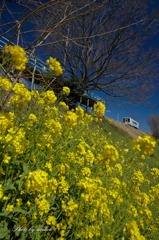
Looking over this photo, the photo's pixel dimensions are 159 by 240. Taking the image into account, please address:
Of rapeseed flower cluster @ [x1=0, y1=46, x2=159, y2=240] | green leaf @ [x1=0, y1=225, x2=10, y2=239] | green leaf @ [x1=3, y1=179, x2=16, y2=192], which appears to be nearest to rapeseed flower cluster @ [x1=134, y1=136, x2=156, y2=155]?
rapeseed flower cluster @ [x1=0, y1=46, x2=159, y2=240]

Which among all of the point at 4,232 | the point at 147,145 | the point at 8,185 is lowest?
the point at 4,232

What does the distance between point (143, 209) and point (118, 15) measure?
26.5 feet

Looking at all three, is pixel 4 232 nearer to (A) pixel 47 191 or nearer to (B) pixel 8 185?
(B) pixel 8 185

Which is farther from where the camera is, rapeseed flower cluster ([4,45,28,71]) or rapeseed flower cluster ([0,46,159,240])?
rapeseed flower cluster ([0,46,159,240])

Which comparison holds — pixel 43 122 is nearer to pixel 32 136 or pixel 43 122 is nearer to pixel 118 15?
pixel 32 136

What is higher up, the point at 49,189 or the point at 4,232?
the point at 49,189

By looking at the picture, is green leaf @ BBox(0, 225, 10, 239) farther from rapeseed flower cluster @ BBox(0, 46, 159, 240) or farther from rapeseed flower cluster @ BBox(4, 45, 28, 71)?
rapeseed flower cluster @ BBox(4, 45, 28, 71)

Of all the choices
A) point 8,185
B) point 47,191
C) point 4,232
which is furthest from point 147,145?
point 4,232

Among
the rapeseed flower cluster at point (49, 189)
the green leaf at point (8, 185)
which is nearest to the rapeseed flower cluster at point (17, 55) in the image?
the rapeseed flower cluster at point (49, 189)

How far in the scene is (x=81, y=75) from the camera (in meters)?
11.7

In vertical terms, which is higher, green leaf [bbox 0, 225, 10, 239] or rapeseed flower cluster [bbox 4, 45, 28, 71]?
rapeseed flower cluster [bbox 4, 45, 28, 71]

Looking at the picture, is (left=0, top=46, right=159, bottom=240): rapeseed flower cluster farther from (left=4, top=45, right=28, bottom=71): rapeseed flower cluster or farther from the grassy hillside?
(left=4, top=45, right=28, bottom=71): rapeseed flower cluster

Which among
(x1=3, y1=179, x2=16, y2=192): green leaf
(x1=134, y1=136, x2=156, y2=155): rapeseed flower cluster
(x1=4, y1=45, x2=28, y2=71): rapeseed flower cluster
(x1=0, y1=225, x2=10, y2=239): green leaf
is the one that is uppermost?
(x1=4, y1=45, x2=28, y2=71): rapeseed flower cluster

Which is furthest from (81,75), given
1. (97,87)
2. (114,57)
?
(114,57)
